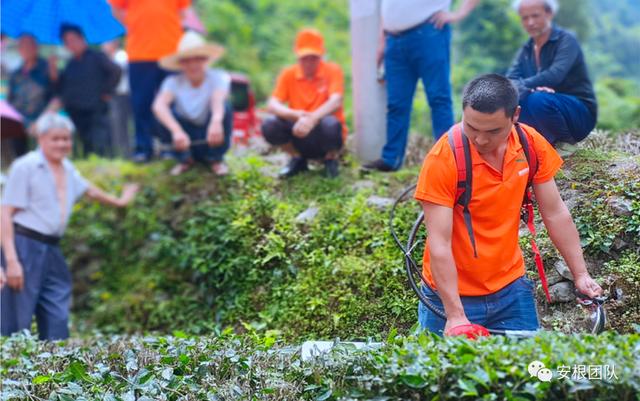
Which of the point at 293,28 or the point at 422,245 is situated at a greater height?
the point at 293,28

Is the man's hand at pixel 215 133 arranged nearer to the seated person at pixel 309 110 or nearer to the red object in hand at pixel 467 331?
the seated person at pixel 309 110

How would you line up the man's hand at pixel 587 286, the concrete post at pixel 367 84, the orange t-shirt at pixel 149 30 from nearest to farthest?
the man's hand at pixel 587 286 < the concrete post at pixel 367 84 < the orange t-shirt at pixel 149 30

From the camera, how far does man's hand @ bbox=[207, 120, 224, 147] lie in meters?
7.16

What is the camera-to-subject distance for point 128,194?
771cm

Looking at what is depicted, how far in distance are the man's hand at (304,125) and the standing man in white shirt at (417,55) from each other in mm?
628

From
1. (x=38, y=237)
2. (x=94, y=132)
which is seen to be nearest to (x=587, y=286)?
(x=38, y=237)

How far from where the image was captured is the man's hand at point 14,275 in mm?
6205

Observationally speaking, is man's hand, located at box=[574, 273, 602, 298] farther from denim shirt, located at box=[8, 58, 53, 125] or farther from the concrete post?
denim shirt, located at box=[8, 58, 53, 125]

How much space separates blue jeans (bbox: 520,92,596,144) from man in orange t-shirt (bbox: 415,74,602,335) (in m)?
1.03

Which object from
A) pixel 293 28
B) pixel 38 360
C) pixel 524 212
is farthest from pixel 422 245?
pixel 293 28

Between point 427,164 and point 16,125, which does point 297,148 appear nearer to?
point 427,164

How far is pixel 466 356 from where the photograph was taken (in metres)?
3.37

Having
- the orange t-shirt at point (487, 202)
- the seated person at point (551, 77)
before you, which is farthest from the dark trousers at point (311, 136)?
the orange t-shirt at point (487, 202)

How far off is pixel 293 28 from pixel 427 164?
12362mm
